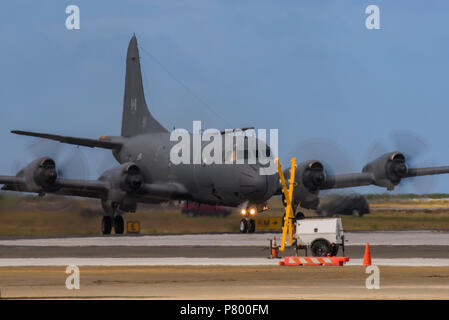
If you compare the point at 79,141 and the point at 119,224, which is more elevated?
the point at 79,141

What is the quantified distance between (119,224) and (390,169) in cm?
1584

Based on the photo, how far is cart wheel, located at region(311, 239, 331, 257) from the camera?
29.6 meters

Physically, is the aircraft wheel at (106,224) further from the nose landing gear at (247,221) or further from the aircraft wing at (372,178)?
the aircraft wing at (372,178)

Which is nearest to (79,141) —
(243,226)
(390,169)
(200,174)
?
(200,174)

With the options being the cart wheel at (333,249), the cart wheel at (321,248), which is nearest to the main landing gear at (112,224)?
Answer: the cart wheel at (321,248)

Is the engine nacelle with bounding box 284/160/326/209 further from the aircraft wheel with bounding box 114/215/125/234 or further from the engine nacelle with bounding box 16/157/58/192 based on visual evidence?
the engine nacelle with bounding box 16/157/58/192

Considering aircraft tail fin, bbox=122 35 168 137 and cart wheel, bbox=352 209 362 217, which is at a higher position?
aircraft tail fin, bbox=122 35 168 137

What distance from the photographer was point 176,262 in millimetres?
29312

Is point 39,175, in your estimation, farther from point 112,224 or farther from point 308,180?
point 308,180

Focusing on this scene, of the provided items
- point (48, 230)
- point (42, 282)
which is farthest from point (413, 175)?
point (42, 282)

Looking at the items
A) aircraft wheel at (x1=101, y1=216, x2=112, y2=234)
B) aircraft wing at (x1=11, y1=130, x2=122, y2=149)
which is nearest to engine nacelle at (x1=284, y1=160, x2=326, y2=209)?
aircraft wheel at (x1=101, y1=216, x2=112, y2=234)

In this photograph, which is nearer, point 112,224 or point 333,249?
point 333,249

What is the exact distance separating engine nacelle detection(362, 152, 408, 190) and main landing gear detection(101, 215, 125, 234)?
1498 centimetres
